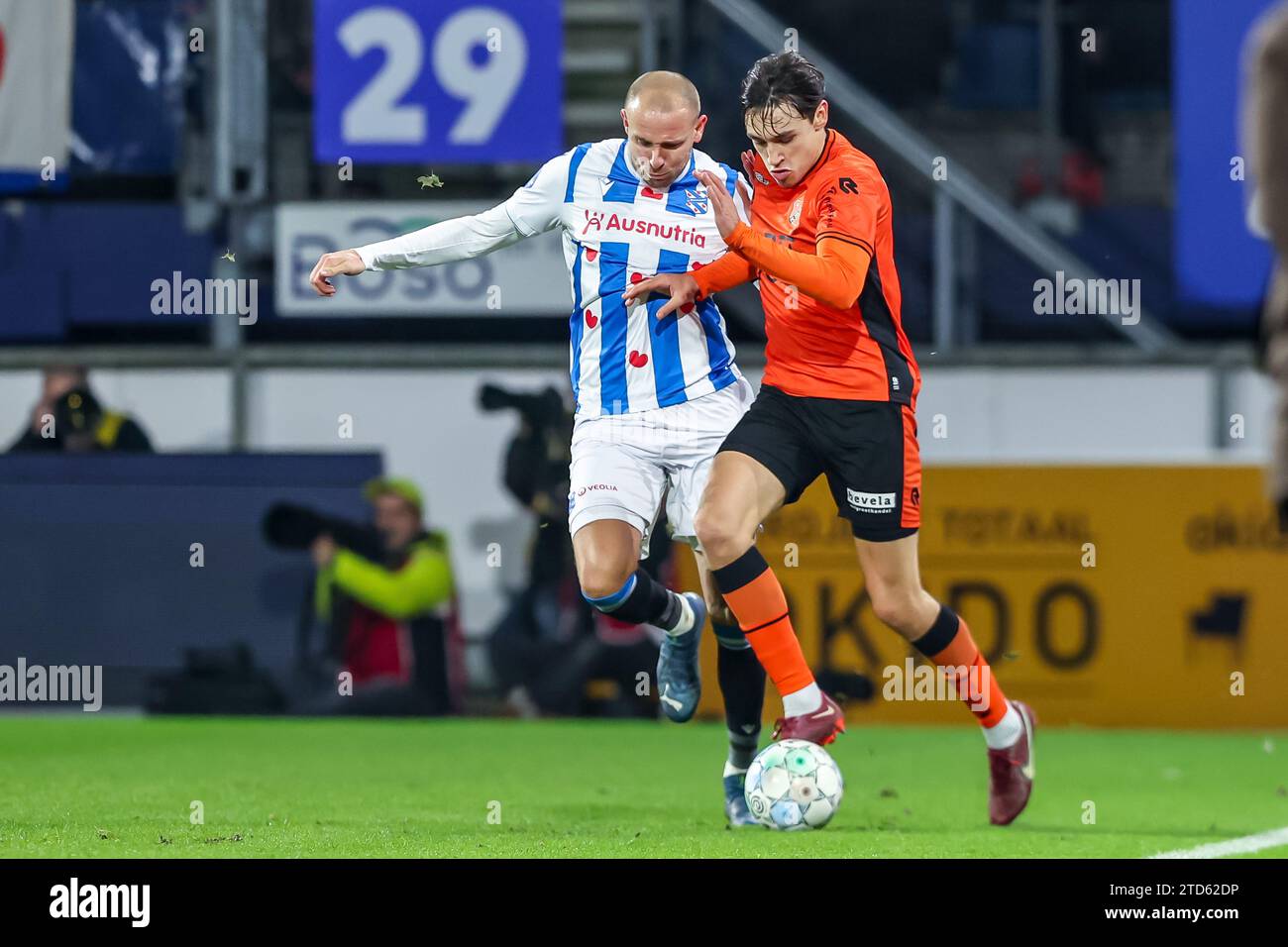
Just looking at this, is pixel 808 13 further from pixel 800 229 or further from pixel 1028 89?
pixel 800 229

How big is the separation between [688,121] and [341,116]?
573cm

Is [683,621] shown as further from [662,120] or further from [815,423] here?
[662,120]

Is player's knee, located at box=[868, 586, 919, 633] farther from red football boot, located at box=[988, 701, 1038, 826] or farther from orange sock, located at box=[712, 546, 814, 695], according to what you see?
red football boot, located at box=[988, 701, 1038, 826]

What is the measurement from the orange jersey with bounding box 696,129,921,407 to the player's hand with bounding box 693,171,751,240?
0.94ft

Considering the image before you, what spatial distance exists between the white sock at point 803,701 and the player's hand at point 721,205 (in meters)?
1.27

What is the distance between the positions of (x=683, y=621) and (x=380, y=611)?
3724 millimetres

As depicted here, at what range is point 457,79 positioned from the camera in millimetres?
11391

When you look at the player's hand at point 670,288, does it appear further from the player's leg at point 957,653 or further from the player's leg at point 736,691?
the player's leg at point 957,653

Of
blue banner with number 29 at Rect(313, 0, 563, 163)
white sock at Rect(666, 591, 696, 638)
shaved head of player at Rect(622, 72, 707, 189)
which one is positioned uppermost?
blue banner with number 29 at Rect(313, 0, 563, 163)

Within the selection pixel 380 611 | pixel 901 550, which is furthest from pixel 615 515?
pixel 380 611

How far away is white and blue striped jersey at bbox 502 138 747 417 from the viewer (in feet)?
21.0

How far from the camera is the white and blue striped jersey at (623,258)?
6.40 meters

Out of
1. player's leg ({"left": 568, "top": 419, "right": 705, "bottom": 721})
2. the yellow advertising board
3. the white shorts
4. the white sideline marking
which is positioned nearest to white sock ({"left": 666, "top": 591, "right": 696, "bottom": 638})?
player's leg ({"left": 568, "top": 419, "right": 705, "bottom": 721})

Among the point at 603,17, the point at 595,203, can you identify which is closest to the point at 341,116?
the point at 603,17
